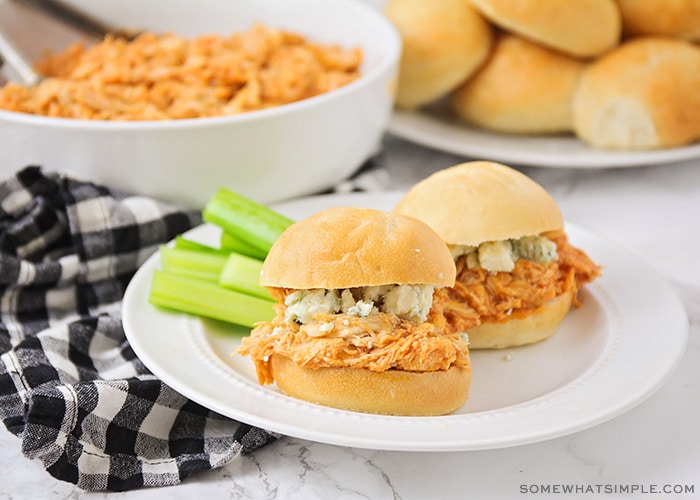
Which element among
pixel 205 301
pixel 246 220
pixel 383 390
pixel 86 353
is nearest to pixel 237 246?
pixel 246 220

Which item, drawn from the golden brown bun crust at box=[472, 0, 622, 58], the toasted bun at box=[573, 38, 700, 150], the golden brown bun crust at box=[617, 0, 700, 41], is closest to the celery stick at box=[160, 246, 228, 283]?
the golden brown bun crust at box=[472, 0, 622, 58]

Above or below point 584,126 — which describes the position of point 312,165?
above

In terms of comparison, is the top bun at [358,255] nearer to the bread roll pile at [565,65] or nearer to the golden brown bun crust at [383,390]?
the golden brown bun crust at [383,390]

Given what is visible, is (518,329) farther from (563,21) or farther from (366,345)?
(563,21)

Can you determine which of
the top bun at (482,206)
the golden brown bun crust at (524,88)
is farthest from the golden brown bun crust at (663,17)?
the top bun at (482,206)

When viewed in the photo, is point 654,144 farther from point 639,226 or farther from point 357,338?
point 357,338

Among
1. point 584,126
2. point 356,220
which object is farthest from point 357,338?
point 584,126
